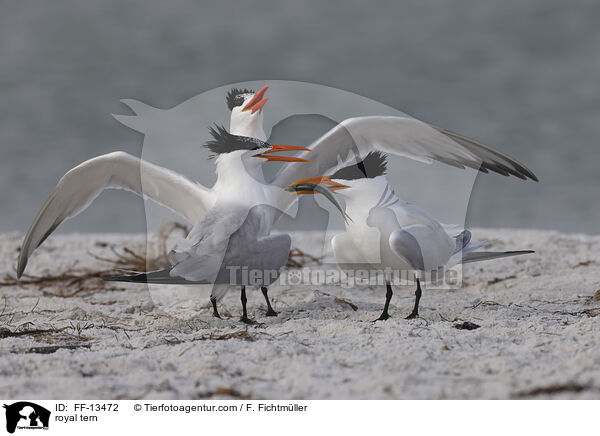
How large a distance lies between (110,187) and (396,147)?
225 centimetres

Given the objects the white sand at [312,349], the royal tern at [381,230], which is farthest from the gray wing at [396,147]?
the white sand at [312,349]

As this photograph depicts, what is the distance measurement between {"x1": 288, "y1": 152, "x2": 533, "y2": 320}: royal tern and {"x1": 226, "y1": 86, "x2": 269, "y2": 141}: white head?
94 cm

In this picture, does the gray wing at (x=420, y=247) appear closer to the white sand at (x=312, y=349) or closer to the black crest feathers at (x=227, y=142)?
the white sand at (x=312, y=349)

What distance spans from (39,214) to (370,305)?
259 centimetres

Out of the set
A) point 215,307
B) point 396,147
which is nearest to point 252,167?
point 215,307

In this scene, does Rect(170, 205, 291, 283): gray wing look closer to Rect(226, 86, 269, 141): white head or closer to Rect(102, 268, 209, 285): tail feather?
Rect(102, 268, 209, 285): tail feather

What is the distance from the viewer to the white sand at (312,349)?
6.57ft

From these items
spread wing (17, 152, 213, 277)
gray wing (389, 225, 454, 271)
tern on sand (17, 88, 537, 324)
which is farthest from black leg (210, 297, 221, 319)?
gray wing (389, 225, 454, 271)

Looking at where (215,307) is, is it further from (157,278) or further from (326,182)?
(326,182)

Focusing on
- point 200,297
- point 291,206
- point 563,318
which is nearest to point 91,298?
point 200,297

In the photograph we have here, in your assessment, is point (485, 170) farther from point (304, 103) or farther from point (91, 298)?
point (91, 298)

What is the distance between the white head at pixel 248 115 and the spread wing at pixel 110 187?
2.19ft

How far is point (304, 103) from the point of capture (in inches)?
167

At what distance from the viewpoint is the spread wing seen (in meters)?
4.04
